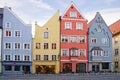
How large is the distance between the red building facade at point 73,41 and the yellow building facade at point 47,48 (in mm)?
1366

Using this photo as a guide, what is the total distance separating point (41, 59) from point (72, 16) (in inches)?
484

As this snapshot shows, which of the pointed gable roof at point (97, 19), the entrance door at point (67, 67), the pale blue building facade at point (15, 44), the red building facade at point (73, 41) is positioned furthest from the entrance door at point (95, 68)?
the pale blue building facade at point (15, 44)

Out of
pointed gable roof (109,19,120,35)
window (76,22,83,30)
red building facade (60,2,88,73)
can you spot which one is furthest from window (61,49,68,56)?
pointed gable roof (109,19,120,35)

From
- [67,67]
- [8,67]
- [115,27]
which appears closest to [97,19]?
[115,27]

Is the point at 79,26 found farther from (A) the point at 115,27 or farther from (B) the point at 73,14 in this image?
(A) the point at 115,27

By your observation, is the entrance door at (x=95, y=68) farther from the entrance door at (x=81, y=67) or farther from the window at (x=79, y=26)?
the window at (x=79, y=26)

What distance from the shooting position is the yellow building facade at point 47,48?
71.1 meters

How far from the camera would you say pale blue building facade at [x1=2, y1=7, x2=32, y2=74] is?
2734 inches

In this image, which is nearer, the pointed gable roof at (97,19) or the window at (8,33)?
the window at (8,33)

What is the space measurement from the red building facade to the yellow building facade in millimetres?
1366

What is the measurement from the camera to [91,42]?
73.9 metres

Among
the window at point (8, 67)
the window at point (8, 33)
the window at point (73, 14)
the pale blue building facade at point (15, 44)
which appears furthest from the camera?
the window at point (73, 14)

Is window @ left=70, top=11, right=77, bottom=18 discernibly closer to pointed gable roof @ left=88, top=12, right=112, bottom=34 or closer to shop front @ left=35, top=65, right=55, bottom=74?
pointed gable roof @ left=88, top=12, right=112, bottom=34

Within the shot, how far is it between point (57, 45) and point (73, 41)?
12.8 feet
